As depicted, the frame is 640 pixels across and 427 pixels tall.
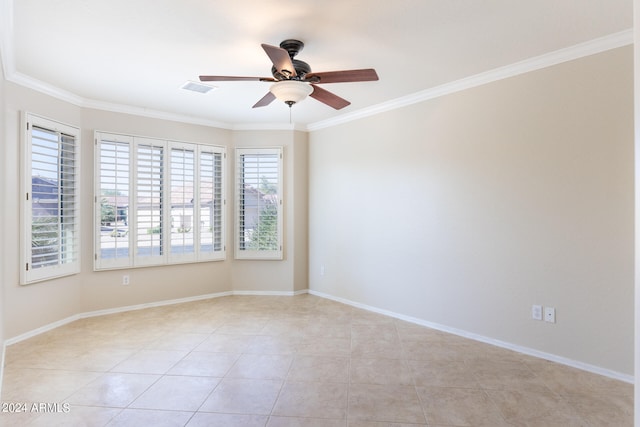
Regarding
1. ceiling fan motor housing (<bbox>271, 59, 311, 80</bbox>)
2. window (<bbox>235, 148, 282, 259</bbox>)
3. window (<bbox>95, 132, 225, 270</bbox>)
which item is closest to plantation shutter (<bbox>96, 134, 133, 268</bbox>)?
window (<bbox>95, 132, 225, 270</bbox>)

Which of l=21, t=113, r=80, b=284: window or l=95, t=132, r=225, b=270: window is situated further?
l=95, t=132, r=225, b=270: window

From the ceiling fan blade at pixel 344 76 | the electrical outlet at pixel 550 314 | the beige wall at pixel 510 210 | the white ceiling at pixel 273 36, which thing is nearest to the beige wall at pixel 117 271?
the white ceiling at pixel 273 36

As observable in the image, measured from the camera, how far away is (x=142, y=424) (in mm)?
2197

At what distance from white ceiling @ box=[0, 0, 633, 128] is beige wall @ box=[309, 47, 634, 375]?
0.41 meters

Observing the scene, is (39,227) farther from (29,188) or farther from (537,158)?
(537,158)

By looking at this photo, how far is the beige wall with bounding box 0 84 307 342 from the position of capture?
3543 mm

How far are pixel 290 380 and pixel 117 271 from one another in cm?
306

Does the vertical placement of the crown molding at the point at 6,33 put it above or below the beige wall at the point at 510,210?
above

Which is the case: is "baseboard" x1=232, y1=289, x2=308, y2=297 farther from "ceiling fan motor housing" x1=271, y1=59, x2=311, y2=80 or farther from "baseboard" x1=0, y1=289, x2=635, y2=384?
"ceiling fan motor housing" x1=271, y1=59, x2=311, y2=80

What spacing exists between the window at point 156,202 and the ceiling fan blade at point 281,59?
2.94 metres

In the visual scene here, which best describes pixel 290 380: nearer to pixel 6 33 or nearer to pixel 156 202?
pixel 156 202

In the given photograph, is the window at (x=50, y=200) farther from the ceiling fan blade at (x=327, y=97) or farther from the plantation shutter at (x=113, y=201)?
the ceiling fan blade at (x=327, y=97)

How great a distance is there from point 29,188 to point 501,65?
480 centimetres

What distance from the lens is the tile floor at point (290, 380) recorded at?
2.29m
